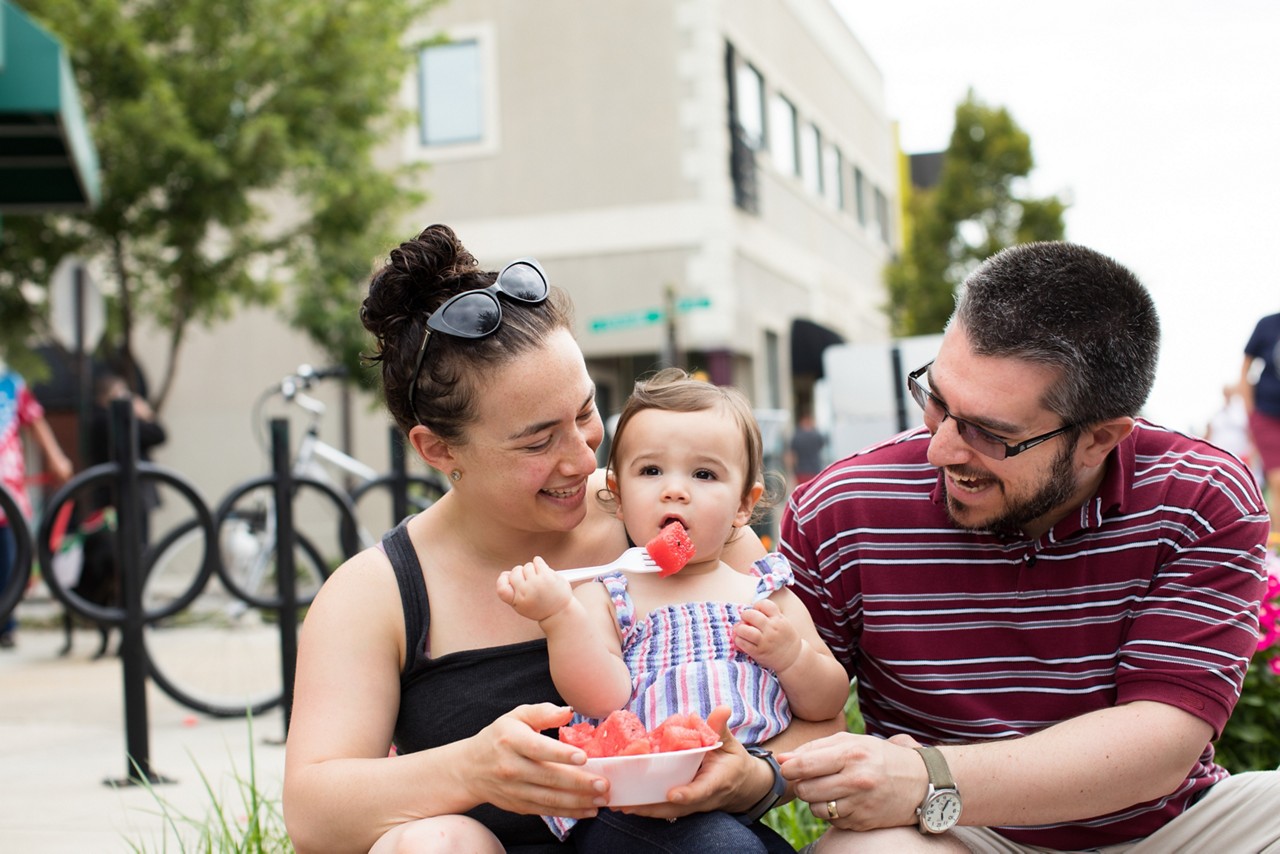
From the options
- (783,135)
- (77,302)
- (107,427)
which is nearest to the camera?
(107,427)

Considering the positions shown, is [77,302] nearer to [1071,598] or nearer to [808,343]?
[1071,598]

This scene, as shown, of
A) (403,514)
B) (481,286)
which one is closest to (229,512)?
(403,514)

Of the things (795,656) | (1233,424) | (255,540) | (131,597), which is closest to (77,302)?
(255,540)

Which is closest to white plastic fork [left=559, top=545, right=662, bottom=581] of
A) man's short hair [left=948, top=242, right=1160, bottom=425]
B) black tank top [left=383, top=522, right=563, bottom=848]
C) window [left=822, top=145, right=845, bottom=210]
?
black tank top [left=383, top=522, right=563, bottom=848]

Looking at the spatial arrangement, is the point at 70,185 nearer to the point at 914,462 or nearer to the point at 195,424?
the point at 914,462

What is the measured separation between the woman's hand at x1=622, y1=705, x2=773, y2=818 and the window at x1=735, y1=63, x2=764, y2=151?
19961 mm

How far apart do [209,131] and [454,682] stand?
37.1ft

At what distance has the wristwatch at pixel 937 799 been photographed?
2213 millimetres

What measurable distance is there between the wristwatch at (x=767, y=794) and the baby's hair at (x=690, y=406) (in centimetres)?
56

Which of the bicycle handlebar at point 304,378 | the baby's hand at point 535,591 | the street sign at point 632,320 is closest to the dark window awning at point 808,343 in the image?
the street sign at point 632,320

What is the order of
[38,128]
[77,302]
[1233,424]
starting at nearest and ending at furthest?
[38,128] < [77,302] < [1233,424]

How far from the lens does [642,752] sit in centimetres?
197

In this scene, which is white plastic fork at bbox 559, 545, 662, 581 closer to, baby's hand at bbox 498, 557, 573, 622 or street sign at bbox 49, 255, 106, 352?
baby's hand at bbox 498, 557, 573, 622

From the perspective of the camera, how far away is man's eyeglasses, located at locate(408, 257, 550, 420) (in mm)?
2334
